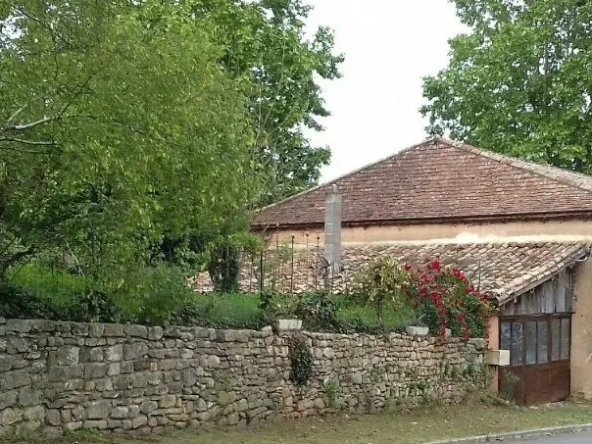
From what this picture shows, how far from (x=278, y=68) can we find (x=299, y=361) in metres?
16.4

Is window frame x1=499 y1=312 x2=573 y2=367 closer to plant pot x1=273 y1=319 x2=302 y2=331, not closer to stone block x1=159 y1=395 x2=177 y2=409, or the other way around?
plant pot x1=273 y1=319 x2=302 y2=331

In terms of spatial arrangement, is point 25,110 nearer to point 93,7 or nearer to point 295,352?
point 93,7

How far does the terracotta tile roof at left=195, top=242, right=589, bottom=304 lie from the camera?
19766 millimetres

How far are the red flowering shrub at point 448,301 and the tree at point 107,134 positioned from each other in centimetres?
822

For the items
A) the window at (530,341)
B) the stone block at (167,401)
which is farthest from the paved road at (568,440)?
the stone block at (167,401)

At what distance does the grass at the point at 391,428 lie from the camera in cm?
1273

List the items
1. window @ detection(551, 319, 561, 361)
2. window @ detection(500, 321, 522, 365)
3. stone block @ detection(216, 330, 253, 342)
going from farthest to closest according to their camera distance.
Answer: window @ detection(551, 319, 561, 361) → window @ detection(500, 321, 522, 365) → stone block @ detection(216, 330, 253, 342)

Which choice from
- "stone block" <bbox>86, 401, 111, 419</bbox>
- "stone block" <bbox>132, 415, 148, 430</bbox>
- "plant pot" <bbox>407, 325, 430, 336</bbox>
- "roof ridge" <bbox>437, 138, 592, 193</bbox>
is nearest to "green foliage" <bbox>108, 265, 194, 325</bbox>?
"stone block" <bbox>86, 401, 111, 419</bbox>

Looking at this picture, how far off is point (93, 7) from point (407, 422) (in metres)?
9.87

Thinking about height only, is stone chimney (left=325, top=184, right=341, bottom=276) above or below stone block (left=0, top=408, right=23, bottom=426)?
above

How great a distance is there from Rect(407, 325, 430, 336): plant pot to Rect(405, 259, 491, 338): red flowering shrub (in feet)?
1.43

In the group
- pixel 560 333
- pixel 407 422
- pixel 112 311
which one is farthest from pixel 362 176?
pixel 112 311

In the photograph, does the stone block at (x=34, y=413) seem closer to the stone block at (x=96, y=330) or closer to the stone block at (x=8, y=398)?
the stone block at (x=8, y=398)

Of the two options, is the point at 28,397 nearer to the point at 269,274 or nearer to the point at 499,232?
the point at 269,274
